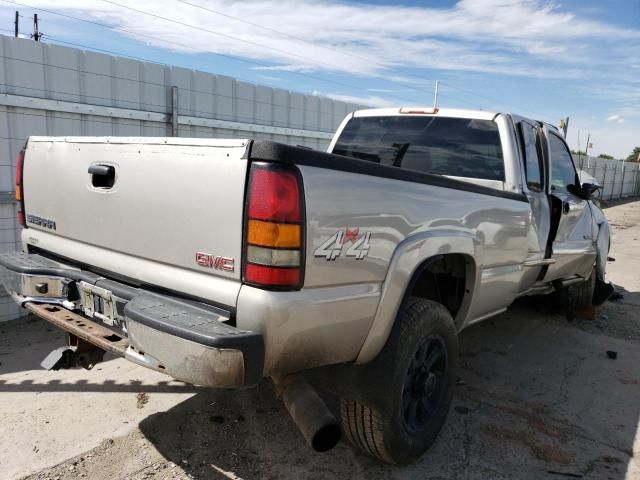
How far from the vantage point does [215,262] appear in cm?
218

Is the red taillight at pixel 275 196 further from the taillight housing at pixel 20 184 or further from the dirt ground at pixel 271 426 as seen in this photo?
the taillight housing at pixel 20 184

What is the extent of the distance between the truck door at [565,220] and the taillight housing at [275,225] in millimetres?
3076

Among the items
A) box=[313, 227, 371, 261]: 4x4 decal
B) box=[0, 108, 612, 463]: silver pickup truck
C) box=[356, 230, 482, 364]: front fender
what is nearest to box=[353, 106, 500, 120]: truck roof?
box=[0, 108, 612, 463]: silver pickup truck

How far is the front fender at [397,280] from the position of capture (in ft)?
8.07

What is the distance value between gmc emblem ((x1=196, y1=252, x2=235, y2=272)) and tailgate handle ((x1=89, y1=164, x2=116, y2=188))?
2.48 feet

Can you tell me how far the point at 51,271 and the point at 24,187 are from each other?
78 cm

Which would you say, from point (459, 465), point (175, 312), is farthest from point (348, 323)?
point (459, 465)

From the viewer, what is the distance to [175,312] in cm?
218

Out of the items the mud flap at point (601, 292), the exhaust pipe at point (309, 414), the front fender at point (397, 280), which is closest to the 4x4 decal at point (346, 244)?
the front fender at point (397, 280)

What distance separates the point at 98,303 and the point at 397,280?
58.0 inches

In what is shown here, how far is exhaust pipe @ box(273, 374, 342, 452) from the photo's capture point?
89.4 inches

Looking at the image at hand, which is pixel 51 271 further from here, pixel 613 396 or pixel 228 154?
pixel 613 396

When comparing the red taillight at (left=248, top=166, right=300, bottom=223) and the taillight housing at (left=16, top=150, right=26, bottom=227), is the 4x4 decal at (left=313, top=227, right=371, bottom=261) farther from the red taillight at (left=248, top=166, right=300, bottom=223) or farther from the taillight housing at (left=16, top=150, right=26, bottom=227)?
the taillight housing at (left=16, top=150, right=26, bottom=227)

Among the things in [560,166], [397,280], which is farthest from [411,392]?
[560,166]
